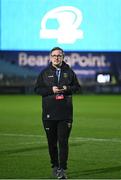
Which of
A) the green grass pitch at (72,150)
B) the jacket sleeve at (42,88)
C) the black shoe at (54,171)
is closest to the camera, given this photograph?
the jacket sleeve at (42,88)

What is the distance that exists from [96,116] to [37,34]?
44.2 ft

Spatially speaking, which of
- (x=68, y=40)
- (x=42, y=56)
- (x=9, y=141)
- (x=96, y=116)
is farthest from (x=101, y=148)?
(x=42, y=56)

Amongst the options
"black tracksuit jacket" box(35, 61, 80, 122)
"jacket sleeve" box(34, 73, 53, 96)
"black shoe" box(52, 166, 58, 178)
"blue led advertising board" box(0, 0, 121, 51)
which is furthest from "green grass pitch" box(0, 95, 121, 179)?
"blue led advertising board" box(0, 0, 121, 51)

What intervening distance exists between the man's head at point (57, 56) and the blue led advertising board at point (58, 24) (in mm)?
25136

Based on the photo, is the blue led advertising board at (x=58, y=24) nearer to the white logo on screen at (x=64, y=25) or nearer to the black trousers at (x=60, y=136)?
the white logo on screen at (x=64, y=25)

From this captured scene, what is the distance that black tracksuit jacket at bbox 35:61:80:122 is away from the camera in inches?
335

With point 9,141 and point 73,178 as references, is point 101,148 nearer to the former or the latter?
point 9,141

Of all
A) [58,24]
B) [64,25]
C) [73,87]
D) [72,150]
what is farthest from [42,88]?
[64,25]

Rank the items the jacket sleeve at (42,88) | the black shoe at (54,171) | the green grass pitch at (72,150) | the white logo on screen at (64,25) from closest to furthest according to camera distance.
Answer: the jacket sleeve at (42,88), the black shoe at (54,171), the green grass pitch at (72,150), the white logo on screen at (64,25)

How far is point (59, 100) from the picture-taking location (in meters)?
8.52

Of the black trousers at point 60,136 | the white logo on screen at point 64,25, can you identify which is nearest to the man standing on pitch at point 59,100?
the black trousers at point 60,136

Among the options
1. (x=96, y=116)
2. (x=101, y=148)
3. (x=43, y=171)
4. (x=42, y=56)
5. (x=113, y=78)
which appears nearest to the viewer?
(x=43, y=171)

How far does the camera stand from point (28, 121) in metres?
19.2

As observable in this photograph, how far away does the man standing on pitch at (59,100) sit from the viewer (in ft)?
27.9
